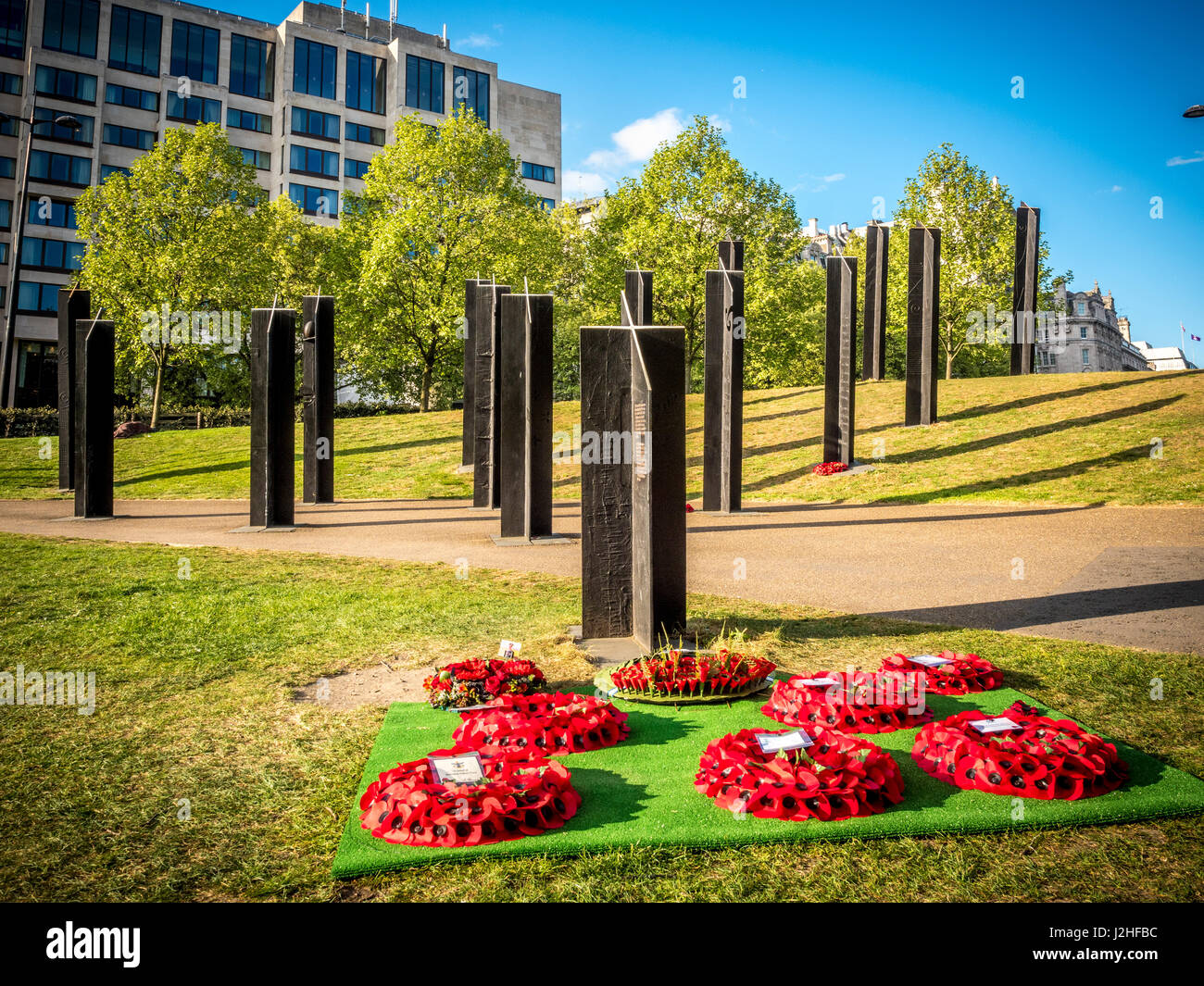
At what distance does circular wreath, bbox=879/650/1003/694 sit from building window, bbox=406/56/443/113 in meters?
69.3

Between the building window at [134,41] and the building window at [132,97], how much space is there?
1124 mm

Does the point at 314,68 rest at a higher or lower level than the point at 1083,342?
higher

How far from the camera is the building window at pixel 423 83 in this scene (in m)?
66.4

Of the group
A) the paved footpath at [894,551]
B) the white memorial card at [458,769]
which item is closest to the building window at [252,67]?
the paved footpath at [894,551]

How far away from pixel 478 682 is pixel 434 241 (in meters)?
35.2

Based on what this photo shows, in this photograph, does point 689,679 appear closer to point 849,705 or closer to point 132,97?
point 849,705

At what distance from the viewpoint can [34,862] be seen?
13.1ft

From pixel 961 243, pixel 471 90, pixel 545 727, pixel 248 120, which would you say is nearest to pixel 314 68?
pixel 248 120

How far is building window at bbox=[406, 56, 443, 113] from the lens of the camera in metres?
66.4

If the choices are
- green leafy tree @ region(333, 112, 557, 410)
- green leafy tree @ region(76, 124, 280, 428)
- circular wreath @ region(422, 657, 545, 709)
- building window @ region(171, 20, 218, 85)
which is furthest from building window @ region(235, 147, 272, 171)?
circular wreath @ region(422, 657, 545, 709)

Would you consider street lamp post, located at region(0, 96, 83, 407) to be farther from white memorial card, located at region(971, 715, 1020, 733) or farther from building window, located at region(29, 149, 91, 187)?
white memorial card, located at region(971, 715, 1020, 733)

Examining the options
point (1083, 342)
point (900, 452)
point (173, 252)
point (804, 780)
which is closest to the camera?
point (804, 780)

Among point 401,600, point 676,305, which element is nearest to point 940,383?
point 676,305

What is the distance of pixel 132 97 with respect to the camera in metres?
56.8
